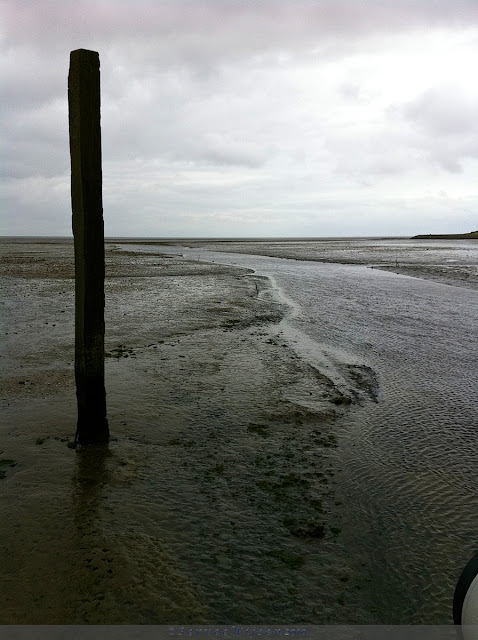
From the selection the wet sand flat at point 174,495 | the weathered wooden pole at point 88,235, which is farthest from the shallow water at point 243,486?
the weathered wooden pole at point 88,235

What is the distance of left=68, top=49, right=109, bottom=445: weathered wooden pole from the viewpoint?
452 centimetres

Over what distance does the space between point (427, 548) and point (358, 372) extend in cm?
473

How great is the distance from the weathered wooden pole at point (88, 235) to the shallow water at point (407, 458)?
268 cm

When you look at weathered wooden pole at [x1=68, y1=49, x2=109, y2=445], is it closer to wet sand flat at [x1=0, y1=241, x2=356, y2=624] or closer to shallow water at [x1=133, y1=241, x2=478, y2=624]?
wet sand flat at [x1=0, y1=241, x2=356, y2=624]

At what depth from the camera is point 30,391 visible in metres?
6.76

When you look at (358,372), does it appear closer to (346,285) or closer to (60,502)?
(60,502)

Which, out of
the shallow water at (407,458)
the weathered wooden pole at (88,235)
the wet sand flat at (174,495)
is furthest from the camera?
the weathered wooden pole at (88,235)

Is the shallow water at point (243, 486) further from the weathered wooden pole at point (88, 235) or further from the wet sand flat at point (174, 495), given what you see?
the weathered wooden pole at point (88, 235)

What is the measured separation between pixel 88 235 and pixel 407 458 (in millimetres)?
3974

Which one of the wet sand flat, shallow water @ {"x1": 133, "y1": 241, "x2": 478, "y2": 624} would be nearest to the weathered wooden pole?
the wet sand flat

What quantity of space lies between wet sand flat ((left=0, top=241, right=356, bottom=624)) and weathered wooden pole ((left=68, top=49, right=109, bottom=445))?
0.44 meters

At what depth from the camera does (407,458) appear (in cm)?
508

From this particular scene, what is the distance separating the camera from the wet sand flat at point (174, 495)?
3.07 metres

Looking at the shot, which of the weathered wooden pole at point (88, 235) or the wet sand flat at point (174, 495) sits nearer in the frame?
the wet sand flat at point (174, 495)
